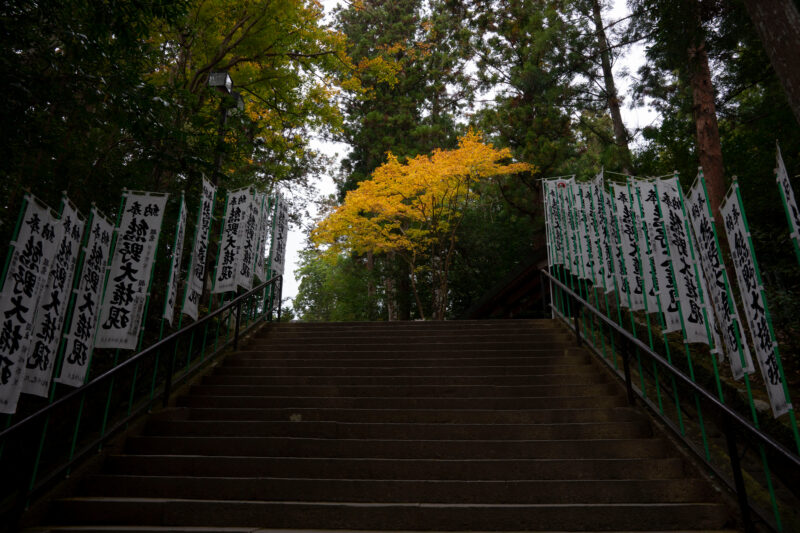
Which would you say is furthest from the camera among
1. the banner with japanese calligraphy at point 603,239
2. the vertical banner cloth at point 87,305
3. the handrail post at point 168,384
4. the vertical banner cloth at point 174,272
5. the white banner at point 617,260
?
the banner with japanese calligraphy at point 603,239

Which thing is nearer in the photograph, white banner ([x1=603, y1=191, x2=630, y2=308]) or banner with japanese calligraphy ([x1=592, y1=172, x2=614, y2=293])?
white banner ([x1=603, y1=191, x2=630, y2=308])

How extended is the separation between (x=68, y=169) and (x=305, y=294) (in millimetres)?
23790

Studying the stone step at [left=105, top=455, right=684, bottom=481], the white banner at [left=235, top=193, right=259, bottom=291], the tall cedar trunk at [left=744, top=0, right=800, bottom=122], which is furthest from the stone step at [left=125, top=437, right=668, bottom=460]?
the tall cedar trunk at [left=744, top=0, right=800, bottom=122]

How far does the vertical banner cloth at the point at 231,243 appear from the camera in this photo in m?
7.31

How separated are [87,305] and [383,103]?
1707 centimetres

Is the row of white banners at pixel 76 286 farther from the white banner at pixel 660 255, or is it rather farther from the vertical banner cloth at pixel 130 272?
the white banner at pixel 660 255

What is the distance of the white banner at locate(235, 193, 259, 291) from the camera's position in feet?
24.9

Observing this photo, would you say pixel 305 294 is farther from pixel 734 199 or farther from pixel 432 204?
pixel 734 199

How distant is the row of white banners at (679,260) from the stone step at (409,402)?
4.10 feet

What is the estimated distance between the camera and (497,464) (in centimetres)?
392

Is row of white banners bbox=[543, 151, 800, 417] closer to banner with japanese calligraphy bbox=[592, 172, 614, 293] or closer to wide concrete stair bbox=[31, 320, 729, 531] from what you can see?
banner with japanese calligraphy bbox=[592, 172, 614, 293]

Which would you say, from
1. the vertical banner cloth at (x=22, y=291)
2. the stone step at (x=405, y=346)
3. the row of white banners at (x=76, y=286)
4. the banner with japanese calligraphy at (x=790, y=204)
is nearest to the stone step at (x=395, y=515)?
the vertical banner cloth at (x=22, y=291)

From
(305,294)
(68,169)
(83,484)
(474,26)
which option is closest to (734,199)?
(83,484)

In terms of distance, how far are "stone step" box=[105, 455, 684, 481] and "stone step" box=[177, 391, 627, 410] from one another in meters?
1.23
